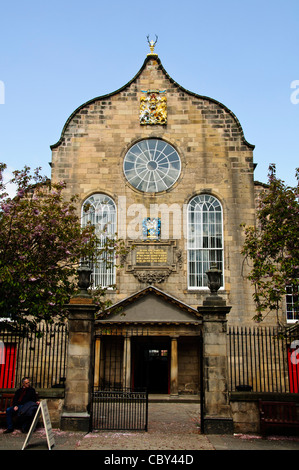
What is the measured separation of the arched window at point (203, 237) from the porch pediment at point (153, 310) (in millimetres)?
1543

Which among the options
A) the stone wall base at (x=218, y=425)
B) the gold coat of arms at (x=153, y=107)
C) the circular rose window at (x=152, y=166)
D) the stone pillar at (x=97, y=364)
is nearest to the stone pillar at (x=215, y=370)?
the stone wall base at (x=218, y=425)

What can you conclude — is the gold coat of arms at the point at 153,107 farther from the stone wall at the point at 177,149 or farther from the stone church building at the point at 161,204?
the stone wall at the point at 177,149

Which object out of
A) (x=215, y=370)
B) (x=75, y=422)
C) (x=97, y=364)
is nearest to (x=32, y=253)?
(x=75, y=422)

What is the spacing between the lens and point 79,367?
11047 millimetres

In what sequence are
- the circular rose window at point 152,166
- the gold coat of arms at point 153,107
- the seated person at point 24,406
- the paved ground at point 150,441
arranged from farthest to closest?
the gold coat of arms at point 153,107 < the circular rose window at point 152,166 < the seated person at point 24,406 < the paved ground at point 150,441

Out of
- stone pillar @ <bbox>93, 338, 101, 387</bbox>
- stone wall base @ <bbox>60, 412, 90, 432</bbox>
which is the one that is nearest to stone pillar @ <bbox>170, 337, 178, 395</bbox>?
stone pillar @ <bbox>93, 338, 101, 387</bbox>

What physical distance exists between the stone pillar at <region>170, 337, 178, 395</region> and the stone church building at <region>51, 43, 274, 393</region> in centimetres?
4

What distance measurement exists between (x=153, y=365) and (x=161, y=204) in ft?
23.9

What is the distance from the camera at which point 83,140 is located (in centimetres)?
2264

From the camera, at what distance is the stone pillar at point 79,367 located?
1070 centimetres

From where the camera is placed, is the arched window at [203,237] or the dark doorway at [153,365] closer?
the dark doorway at [153,365]

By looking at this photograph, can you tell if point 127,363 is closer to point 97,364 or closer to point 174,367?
point 97,364

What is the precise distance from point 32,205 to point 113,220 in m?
8.22

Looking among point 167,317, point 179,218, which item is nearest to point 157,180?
point 179,218
